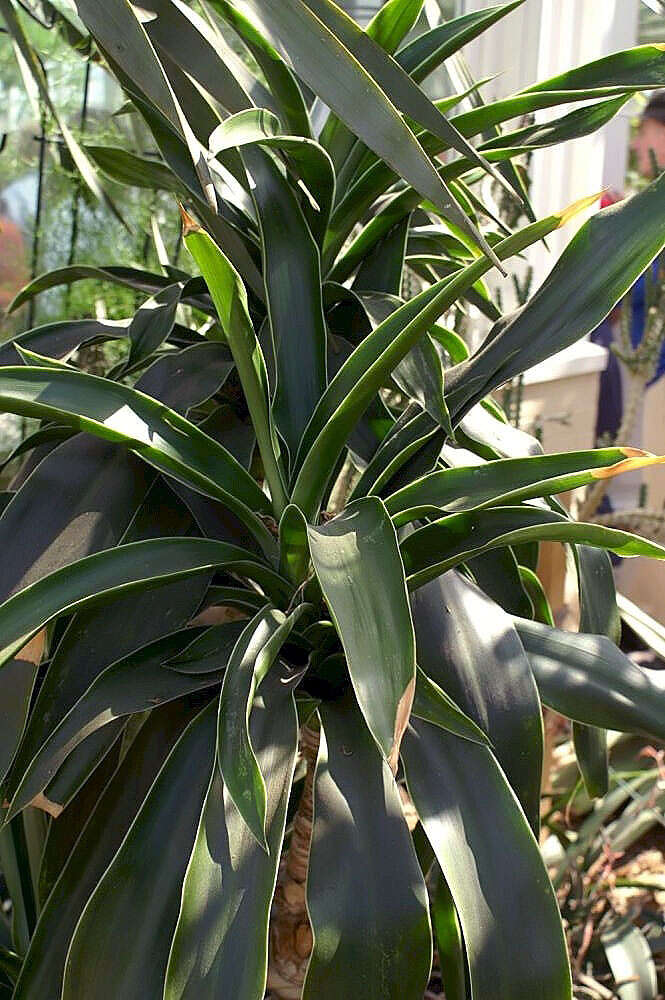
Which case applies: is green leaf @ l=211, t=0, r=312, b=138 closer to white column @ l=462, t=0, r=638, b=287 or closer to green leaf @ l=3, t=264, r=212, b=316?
green leaf @ l=3, t=264, r=212, b=316

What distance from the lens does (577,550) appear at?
0.73m

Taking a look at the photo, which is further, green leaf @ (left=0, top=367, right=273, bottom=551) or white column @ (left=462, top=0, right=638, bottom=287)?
white column @ (left=462, top=0, right=638, bottom=287)

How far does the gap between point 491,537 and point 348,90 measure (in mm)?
255

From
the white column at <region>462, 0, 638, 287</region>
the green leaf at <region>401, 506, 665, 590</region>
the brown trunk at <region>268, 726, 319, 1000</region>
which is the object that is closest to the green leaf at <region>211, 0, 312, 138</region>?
the green leaf at <region>401, 506, 665, 590</region>

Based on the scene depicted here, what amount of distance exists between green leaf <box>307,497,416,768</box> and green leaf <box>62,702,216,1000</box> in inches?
6.1

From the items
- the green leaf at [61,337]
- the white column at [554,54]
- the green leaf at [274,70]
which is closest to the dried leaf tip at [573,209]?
the green leaf at [274,70]

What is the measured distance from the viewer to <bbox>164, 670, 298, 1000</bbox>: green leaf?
1.52 ft

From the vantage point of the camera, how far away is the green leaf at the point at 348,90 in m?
0.45

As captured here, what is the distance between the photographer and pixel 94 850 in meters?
0.59

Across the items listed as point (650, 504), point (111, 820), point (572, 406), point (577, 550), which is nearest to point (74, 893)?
point (111, 820)

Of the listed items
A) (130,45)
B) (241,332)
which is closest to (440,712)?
(241,332)

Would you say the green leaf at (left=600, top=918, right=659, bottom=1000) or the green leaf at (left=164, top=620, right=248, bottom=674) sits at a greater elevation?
the green leaf at (left=164, top=620, right=248, bottom=674)

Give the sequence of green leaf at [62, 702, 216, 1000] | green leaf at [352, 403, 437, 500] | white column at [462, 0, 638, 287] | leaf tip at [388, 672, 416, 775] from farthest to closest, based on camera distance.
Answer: white column at [462, 0, 638, 287], green leaf at [352, 403, 437, 500], green leaf at [62, 702, 216, 1000], leaf tip at [388, 672, 416, 775]

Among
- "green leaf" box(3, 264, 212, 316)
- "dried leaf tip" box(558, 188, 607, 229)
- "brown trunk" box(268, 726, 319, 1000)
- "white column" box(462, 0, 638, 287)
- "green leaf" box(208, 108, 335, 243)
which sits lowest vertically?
"brown trunk" box(268, 726, 319, 1000)
